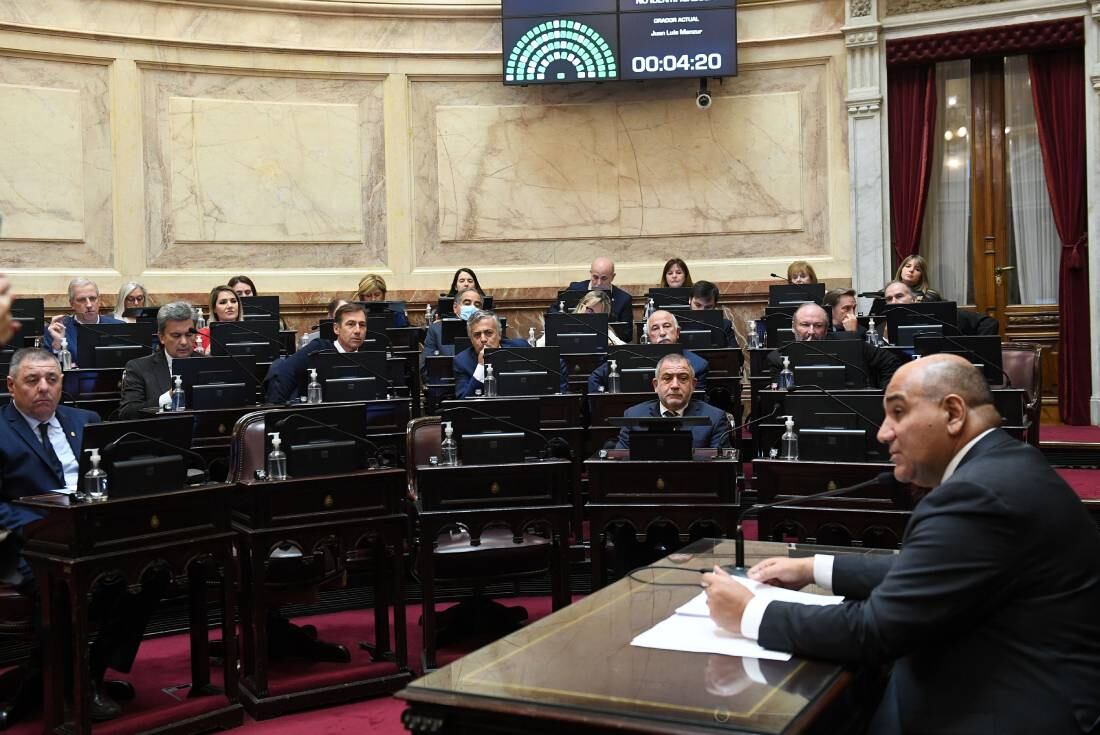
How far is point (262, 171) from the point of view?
413 inches

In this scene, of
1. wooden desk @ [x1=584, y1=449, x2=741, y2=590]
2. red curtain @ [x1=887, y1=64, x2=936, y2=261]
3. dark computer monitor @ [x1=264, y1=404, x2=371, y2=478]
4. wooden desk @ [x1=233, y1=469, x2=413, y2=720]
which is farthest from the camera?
red curtain @ [x1=887, y1=64, x2=936, y2=261]

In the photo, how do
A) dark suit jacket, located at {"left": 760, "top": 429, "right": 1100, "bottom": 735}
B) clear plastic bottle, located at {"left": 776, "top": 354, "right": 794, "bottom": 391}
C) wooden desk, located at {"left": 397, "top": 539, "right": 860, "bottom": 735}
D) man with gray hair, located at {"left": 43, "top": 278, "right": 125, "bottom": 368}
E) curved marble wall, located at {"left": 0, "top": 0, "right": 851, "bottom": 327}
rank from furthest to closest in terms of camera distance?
curved marble wall, located at {"left": 0, "top": 0, "right": 851, "bottom": 327} → man with gray hair, located at {"left": 43, "top": 278, "right": 125, "bottom": 368} → clear plastic bottle, located at {"left": 776, "top": 354, "right": 794, "bottom": 391} → dark suit jacket, located at {"left": 760, "top": 429, "right": 1100, "bottom": 735} → wooden desk, located at {"left": 397, "top": 539, "right": 860, "bottom": 735}

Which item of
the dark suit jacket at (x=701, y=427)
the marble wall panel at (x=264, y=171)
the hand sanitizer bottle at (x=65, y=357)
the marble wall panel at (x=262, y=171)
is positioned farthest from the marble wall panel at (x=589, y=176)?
the dark suit jacket at (x=701, y=427)

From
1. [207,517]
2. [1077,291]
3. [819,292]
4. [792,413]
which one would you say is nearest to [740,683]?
[207,517]

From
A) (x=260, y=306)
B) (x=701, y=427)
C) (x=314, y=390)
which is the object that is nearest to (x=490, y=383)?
(x=314, y=390)

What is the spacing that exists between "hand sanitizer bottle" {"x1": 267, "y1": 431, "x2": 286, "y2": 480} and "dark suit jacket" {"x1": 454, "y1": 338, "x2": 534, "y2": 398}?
2377 mm

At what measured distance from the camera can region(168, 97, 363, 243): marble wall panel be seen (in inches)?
404

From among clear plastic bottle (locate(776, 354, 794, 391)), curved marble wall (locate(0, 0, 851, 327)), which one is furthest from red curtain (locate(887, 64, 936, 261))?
clear plastic bottle (locate(776, 354, 794, 391))

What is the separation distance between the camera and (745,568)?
8.76ft

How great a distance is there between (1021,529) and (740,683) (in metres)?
0.58

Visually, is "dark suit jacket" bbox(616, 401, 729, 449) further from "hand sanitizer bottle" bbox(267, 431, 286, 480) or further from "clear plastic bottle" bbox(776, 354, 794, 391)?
"hand sanitizer bottle" bbox(267, 431, 286, 480)

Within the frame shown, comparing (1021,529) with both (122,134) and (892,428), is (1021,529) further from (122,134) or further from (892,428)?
(122,134)

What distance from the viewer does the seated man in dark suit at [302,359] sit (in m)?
6.64

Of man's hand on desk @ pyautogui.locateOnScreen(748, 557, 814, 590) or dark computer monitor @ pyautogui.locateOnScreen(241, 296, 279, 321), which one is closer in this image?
man's hand on desk @ pyautogui.locateOnScreen(748, 557, 814, 590)
